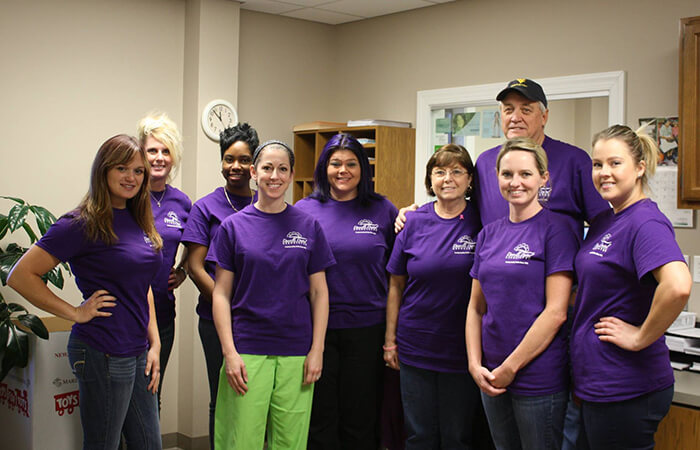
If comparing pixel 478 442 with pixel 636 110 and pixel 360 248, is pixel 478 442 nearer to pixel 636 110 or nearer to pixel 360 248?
pixel 360 248

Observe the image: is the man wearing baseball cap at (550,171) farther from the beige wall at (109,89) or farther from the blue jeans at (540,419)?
the beige wall at (109,89)

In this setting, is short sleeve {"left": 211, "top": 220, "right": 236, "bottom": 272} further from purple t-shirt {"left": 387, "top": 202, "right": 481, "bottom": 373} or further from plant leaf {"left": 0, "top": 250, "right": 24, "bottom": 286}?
plant leaf {"left": 0, "top": 250, "right": 24, "bottom": 286}

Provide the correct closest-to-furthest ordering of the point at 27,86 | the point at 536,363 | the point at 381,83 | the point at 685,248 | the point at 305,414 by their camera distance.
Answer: the point at 536,363 < the point at 305,414 < the point at 685,248 < the point at 27,86 < the point at 381,83

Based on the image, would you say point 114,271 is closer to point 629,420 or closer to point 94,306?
point 94,306

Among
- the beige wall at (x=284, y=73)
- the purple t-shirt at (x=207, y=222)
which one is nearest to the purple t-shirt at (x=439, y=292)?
the purple t-shirt at (x=207, y=222)

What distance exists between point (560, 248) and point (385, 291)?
2.87 feet

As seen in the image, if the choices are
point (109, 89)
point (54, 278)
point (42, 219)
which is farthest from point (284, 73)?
point (54, 278)

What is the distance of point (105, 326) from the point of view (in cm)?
222

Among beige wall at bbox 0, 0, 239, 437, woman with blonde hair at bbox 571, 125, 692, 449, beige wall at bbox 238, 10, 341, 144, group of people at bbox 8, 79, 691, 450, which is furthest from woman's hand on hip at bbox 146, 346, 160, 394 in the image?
beige wall at bbox 238, 10, 341, 144

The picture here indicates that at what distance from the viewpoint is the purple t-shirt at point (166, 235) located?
2707 mm

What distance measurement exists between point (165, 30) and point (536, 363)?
3.08m

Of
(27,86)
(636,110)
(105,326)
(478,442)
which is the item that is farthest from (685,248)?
(27,86)

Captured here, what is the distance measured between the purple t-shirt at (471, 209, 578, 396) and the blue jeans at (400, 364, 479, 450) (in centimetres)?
30

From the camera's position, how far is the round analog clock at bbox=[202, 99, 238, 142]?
416cm
